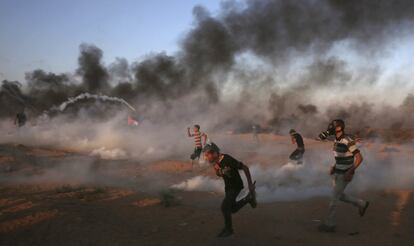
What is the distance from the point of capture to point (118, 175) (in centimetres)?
1528

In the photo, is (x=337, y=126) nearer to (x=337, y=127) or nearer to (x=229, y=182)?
(x=337, y=127)

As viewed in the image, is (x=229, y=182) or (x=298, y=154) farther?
(x=298, y=154)

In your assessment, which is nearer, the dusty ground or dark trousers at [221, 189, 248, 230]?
dark trousers at [221, 189, 248, 230]

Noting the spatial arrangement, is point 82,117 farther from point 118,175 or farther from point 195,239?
point 195,239

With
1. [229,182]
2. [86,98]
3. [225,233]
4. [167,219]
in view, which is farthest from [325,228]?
[86,98]

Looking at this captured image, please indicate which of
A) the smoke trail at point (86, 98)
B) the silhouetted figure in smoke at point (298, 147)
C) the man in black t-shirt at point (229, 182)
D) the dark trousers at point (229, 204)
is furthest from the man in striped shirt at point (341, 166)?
the smoke trail at point (86, 98)

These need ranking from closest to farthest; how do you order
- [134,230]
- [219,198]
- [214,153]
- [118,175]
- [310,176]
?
1. [214,153]
2. [134,230]
3. [219,198]
4. [310,176]
5. [118,175]

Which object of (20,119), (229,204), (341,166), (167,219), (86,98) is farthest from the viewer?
(86,98)

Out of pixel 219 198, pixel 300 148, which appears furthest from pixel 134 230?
pixel 300 148

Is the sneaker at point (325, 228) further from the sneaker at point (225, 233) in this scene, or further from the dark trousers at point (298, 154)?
the dark trousers at point (298, 154)

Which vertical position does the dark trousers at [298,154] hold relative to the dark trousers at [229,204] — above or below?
above

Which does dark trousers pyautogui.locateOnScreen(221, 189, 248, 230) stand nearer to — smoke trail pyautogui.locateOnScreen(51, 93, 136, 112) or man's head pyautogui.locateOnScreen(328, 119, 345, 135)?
man's head pyautogui.locateOnScreen(328, 119, 345, 135)

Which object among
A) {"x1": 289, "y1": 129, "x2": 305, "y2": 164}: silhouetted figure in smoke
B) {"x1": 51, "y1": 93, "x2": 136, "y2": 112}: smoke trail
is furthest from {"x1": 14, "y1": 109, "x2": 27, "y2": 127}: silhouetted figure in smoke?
{"x1": 289, "y1": 129, "x2": 305, "y2": 164}: silhouetted figure in smoke

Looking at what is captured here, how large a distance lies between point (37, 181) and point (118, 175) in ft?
9.54
